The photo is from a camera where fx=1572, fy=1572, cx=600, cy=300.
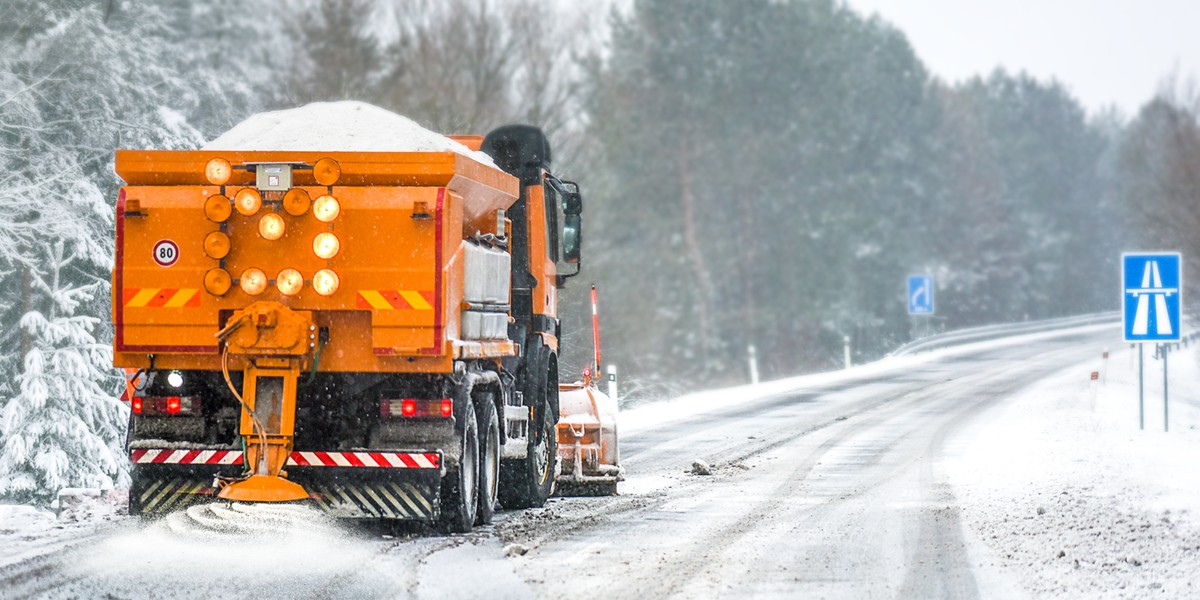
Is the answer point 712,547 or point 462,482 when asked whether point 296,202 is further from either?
point 712,547

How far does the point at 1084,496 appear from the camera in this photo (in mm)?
12852

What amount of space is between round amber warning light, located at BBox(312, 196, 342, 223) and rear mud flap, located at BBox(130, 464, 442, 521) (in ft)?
5.25

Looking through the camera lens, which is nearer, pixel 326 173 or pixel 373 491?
pixel 326 173

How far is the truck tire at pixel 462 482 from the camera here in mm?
10359

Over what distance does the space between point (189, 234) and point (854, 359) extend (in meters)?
41.1

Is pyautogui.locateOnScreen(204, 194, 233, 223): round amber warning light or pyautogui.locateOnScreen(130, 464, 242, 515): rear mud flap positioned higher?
pyautogui.locateOnScreen(204, 194, 233, 223): round amber warning light

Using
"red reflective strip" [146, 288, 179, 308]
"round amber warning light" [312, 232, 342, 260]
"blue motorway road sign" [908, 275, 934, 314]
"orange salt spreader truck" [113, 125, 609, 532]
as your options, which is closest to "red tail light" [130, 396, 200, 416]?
"orange salt spreader truck" [113, 125, 609, 532]

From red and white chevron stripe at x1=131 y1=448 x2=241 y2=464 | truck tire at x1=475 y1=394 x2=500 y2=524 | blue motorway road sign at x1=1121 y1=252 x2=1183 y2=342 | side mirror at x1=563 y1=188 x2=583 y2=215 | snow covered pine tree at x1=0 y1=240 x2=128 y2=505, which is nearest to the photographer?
red and white chevron stripe at x1=131 y1=448 x2=241 y2=464

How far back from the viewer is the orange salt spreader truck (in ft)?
32.2

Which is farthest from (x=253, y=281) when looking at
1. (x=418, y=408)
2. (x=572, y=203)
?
(x=572, y=203)

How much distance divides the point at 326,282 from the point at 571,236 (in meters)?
4.26

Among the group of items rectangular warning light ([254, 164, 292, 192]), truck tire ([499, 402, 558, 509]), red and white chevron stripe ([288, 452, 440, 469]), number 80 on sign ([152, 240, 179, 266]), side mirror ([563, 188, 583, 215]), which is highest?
side mirror ([563, 188, 583, 215])

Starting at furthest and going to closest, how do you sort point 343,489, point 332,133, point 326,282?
point 332,133
point 343,489
point 326,282

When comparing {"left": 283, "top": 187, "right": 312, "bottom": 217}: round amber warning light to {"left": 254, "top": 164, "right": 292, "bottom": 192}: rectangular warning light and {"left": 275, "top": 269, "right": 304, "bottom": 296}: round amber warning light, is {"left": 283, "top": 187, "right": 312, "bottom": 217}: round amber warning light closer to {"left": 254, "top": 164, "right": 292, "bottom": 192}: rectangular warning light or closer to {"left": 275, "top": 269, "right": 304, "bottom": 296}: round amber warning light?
{"left": 254, "top": 164, "right": 292, "bottom": 192}: rectangular warning light
